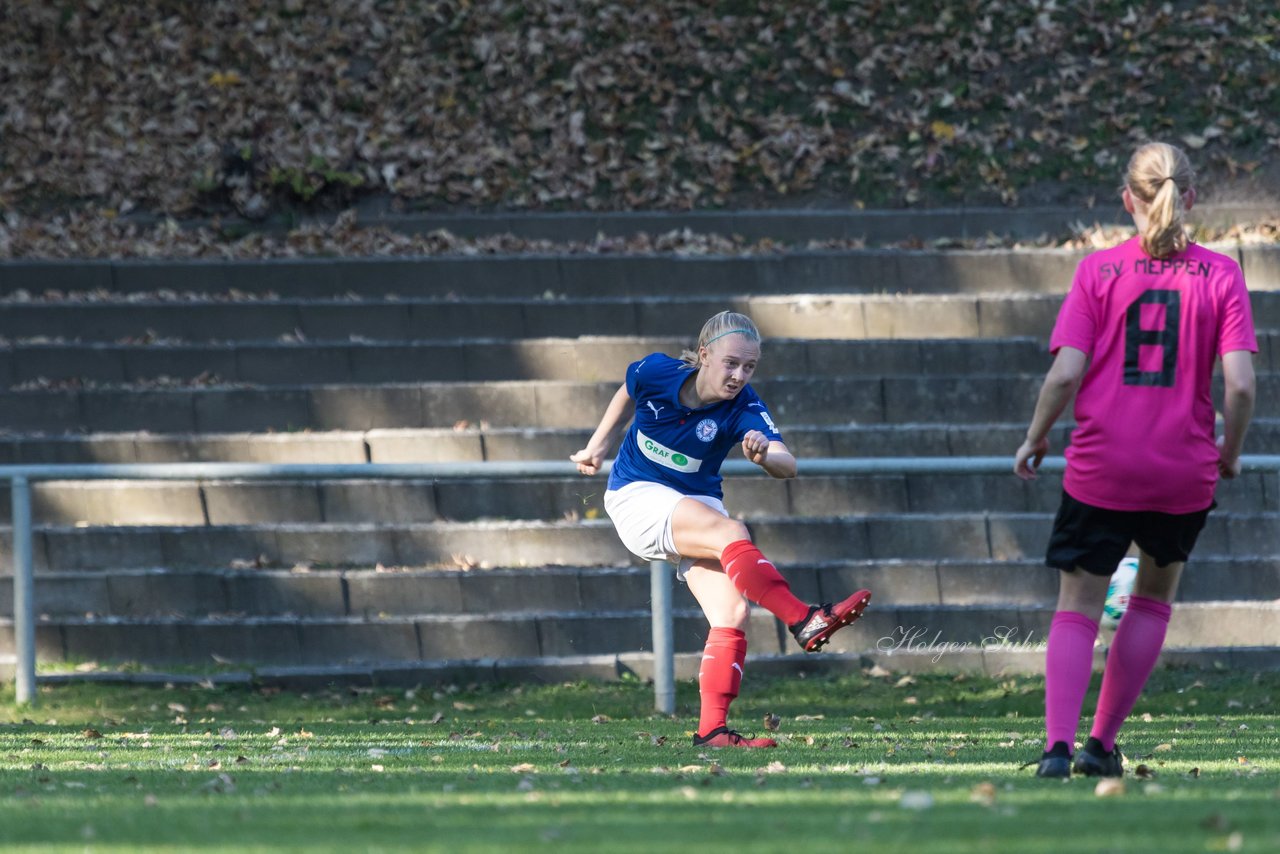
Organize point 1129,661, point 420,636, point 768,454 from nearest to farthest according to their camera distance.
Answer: point 1129,661 → point 768,454 → point 420,636

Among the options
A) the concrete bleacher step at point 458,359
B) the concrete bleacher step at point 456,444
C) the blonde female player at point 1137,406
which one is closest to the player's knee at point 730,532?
the blonde female player at point 1137,406

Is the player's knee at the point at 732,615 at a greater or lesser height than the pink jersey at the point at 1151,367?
lesser

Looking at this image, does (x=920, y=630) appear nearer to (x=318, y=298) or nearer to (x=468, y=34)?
(x=318, y=298)

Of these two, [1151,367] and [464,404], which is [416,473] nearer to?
[464,404]

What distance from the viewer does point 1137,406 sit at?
4941 mm

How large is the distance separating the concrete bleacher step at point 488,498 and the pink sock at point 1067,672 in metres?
4.76

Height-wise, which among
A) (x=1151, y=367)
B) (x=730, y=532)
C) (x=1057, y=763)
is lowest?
(x=1057, y=763)

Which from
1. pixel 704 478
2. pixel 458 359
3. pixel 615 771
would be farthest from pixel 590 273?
pixel 615 771

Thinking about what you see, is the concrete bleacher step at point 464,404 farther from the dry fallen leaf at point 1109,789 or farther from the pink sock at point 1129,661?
the dry fallen leaf at point 1109,789

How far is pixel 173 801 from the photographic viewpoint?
4.64 metres

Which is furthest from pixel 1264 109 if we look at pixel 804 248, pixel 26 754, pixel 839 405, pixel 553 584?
pixel 26 754

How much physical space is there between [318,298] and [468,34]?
4842mm

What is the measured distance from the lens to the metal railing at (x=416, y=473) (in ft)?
26.6

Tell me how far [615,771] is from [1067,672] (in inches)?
56.5
